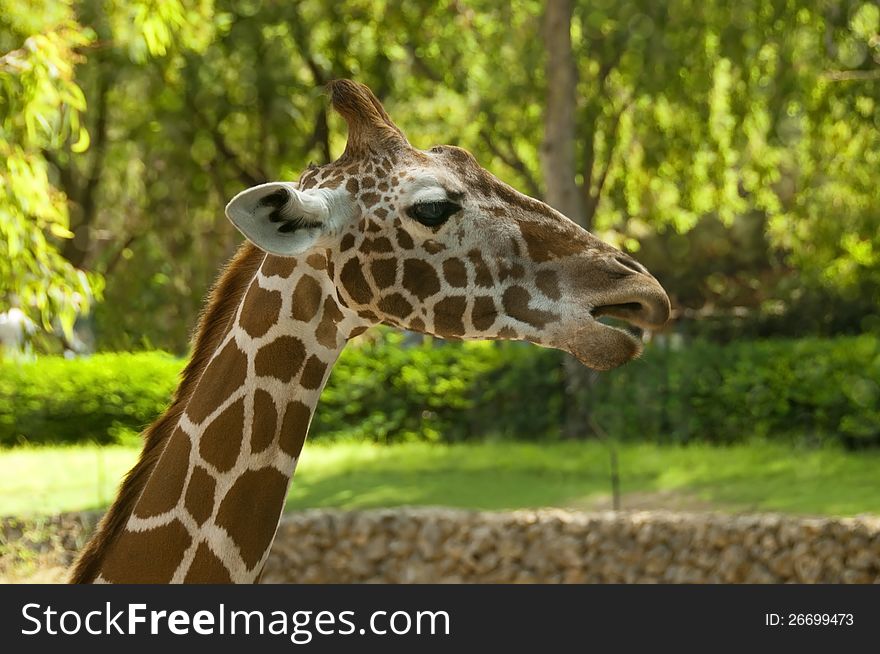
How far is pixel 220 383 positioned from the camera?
315cm

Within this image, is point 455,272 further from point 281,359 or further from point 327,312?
point 281,359

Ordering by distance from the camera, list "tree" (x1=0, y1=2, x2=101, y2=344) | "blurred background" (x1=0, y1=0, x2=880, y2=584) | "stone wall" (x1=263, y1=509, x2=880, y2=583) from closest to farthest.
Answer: "tree" (x1=0, y1=2, x2=101, y2=344) < "stone wall" (x1=263, y1=509, x2=880, y2=583) < "blurred background" (x1=0, y1=0, x2=880, y2=584)

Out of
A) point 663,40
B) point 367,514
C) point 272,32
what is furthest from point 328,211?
point 272,32

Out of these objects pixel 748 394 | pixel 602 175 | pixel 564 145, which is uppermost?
pixel 602 175

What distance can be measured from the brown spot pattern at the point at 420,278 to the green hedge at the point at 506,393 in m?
9.73

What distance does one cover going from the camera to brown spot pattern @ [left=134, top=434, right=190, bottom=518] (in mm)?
3121

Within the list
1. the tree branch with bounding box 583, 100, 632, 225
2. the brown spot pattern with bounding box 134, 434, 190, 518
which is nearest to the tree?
the brown spot pattern with bounding box 134, 434, 190, 518

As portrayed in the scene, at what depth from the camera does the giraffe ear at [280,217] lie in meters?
2.76

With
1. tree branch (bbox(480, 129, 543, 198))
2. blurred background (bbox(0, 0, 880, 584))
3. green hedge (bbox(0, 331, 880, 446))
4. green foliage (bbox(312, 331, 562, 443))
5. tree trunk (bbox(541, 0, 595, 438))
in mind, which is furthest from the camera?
tree branch (bbox(480, 129, 543, 198))

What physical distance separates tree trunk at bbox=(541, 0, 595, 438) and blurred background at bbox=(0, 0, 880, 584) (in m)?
0.03

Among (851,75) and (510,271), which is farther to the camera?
(851,75)

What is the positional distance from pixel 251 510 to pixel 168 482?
0.78 feet

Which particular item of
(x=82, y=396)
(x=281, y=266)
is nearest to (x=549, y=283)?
(x=281, y=266)

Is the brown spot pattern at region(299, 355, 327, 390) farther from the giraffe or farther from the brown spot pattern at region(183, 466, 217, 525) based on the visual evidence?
the brown spot pattern at region(183, 466, 217, 525)
